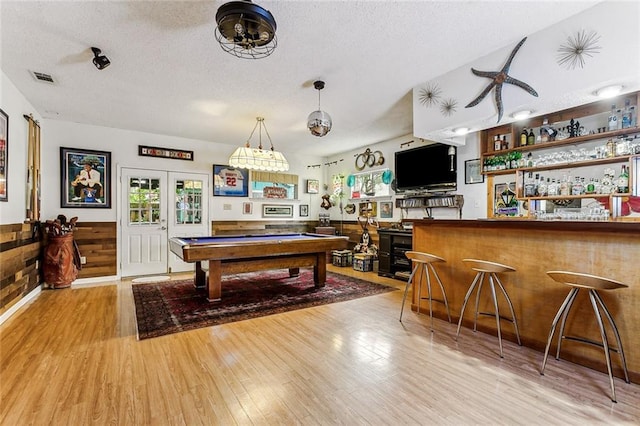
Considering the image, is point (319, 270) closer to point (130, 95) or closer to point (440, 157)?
point (440, 157)

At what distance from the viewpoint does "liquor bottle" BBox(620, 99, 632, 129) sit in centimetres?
312

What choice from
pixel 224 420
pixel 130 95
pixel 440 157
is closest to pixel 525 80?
pixel 440 157

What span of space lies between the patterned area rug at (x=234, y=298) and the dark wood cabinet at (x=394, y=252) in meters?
0.72

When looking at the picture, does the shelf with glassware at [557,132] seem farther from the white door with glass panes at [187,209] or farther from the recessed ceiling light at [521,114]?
the white door with glass panes at [187,209]

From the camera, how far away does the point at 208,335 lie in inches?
117

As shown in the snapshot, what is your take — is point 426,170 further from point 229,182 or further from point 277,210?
point 229,182

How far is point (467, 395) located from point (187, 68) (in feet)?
12.8

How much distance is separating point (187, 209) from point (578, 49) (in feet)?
20.8

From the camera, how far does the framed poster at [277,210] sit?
7351 mm

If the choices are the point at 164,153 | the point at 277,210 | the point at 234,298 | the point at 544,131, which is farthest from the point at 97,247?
the point at 544,131

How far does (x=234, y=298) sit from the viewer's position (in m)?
4.19

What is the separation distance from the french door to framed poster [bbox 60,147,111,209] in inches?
11.1

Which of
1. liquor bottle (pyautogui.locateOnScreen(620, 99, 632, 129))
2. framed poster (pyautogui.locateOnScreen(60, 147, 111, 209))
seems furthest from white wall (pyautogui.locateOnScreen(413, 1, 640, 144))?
framed poster (pyautogui.locateOnScreen(60, 147, 111, 209))

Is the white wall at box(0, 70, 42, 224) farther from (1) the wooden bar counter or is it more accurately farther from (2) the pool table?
(1) the wooden bar counter
